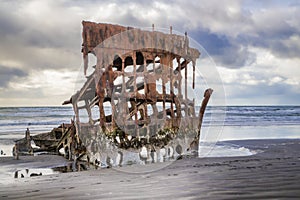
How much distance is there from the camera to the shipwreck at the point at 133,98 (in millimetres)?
12672

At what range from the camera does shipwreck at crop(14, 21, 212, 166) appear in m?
12.7

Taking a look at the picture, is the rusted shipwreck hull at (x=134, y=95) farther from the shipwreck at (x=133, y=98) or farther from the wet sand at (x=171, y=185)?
the wet sand at (x=171, y=185)

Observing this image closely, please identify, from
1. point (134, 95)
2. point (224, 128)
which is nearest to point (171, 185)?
point (134, 95)

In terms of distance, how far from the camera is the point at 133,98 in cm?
1345

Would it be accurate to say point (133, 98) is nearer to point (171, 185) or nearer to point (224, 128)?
point (171, 185)

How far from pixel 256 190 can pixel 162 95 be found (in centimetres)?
814

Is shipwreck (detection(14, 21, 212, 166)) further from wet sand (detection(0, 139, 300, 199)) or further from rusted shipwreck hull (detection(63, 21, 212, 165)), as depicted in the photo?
wet sand (detection(0, 139, 300, 199))

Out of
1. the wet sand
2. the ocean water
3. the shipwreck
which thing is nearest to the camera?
the wet sand

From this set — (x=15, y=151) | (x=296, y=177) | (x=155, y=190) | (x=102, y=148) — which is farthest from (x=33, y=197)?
(x=15, y=151)

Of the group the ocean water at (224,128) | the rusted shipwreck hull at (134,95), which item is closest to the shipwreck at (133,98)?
the rusted shipwreck hull at (134,95)

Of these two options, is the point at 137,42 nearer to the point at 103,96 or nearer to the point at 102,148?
the point at 103,96

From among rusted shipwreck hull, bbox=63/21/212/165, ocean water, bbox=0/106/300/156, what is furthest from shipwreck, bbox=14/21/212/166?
ocean water, bbox=0/106/300/156

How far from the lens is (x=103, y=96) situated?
41.2 ft

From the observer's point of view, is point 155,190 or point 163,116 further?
point 163,116
